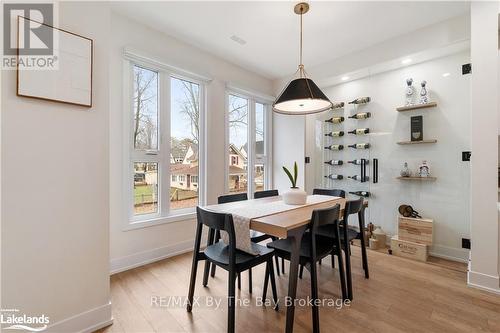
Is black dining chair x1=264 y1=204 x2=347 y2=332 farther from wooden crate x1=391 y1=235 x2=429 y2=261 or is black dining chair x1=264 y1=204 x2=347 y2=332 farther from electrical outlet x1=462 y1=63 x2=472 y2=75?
electrical outlet x1=462 y1=63 x2=472 y2=75

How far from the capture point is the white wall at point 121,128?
100 inches

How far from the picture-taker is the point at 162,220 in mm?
2941

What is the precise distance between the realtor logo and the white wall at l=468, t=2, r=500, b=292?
3.48 meters

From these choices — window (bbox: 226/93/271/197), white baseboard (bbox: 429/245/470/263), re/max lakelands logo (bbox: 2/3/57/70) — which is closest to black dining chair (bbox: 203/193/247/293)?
window (bbox: 226/93/271/197)

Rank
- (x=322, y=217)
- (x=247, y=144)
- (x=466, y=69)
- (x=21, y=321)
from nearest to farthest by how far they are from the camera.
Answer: (x=21, y=321) < (x=322, y=217) < (x=466, y=69) < (x=247, y=144)

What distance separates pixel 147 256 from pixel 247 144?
7.80ft

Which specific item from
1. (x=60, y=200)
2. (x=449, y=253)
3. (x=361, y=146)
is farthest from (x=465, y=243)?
(x=60, y=200)

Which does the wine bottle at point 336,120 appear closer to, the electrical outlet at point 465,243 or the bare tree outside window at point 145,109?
the electrical outlet at point 465,243

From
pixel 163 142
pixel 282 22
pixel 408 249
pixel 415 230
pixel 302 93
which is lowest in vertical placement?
pixel 408 249

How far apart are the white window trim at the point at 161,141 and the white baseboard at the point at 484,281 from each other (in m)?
3.12

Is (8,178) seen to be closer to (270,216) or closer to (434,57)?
(270,216)

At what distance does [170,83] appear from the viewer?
10.2 feet

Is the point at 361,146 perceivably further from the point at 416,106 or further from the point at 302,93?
the point at 302,93

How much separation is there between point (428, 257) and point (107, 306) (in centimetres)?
356
